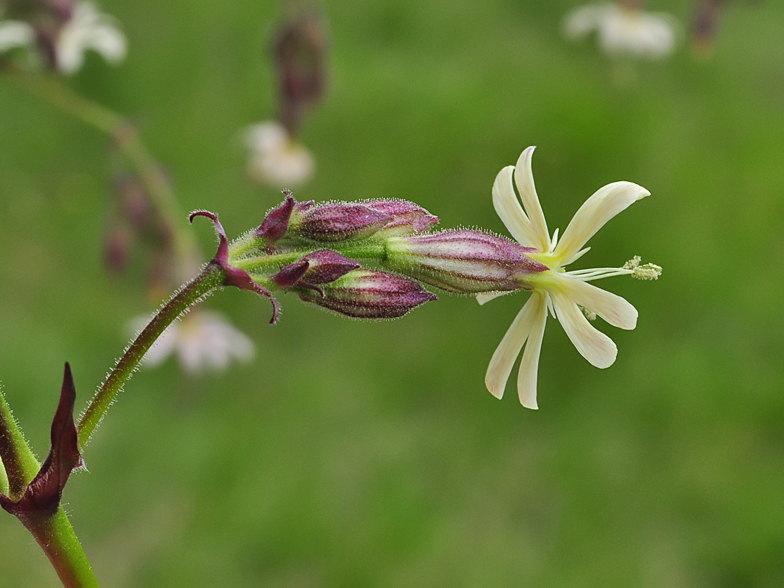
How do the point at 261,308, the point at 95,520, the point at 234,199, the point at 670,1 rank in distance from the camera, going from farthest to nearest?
the point at 670,1
the point at 234,199
the point at 261,308
the point at 95,520

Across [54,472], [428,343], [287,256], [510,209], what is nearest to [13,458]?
[54,472]

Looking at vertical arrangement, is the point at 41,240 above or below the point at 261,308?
below

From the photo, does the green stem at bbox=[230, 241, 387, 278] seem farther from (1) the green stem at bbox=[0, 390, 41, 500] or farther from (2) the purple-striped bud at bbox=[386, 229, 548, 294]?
(1) the green stem at bbox=[0, 390, 41, 500]

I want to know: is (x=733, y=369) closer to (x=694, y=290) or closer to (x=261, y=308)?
(x=694, y=290)

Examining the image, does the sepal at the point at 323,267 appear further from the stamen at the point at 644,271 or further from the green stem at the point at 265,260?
the stamen at the point at 644,271

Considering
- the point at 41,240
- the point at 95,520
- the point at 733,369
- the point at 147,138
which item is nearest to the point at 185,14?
the point at 147,138

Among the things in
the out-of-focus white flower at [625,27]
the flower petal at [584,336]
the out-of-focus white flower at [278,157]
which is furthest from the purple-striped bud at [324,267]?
the out-of-focus white flower at [625,27]

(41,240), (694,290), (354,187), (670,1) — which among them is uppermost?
(670,1)
